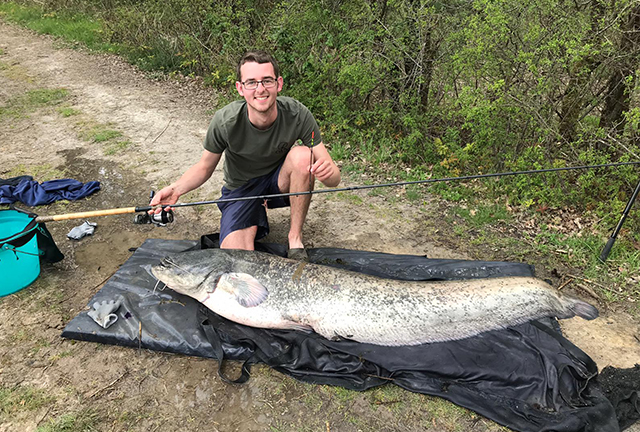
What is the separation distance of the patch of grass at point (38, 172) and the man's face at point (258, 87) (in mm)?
3378

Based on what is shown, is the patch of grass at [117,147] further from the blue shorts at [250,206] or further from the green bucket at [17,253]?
the blue shorts at [250,206]

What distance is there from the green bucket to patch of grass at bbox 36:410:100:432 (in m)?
1.30

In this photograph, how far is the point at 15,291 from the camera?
10.4ft

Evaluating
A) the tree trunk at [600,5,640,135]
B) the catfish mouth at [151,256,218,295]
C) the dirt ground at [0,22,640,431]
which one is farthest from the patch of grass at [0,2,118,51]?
the tree trunk at [600,5,640,135]

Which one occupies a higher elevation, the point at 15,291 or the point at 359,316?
the point at 359,316

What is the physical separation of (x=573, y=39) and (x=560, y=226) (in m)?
1.98

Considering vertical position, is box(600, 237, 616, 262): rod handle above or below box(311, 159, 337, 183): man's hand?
below

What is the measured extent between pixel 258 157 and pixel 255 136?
196 mm

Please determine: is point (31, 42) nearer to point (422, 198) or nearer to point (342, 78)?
point (342, 78)

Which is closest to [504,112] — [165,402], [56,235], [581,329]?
[581,329]

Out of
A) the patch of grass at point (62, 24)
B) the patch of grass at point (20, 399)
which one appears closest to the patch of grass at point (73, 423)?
the patch of grass at point (20, 399)

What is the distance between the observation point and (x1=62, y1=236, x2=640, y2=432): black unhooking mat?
232 centimetres

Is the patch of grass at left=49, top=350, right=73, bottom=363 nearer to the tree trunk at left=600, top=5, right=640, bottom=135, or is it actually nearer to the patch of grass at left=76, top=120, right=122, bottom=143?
the patch of grass at left=76, top=120, right=122, bottom=143

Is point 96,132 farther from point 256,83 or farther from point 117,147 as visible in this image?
point 256,83
